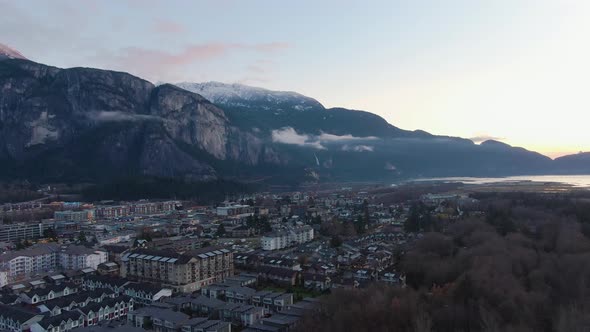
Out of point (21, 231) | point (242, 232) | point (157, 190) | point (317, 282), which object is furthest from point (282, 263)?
point (157, 190)

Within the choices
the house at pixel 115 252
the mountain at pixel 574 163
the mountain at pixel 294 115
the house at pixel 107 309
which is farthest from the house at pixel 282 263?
the mountain at pixel 574 163

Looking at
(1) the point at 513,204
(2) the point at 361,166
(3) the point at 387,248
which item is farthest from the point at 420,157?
(3) the point at 387,248

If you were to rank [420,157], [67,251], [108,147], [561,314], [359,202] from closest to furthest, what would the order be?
[561,314] < [67,251] < [359,202] < [108,147] < [420,157]

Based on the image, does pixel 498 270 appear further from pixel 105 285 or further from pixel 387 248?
pixel 105 285

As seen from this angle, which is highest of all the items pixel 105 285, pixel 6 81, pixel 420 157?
pixel 6 81

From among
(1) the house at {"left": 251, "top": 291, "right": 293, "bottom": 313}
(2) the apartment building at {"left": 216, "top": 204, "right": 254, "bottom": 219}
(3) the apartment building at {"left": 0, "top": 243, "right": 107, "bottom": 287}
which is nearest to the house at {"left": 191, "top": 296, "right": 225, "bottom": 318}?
(1) the house at {"left": 251, "top": 291, "right": 293, "bottom": 313}

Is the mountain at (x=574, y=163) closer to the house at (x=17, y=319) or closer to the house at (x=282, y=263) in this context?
the house at (x=282, y=263)

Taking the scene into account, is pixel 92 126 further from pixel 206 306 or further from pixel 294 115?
pixel 294 115
